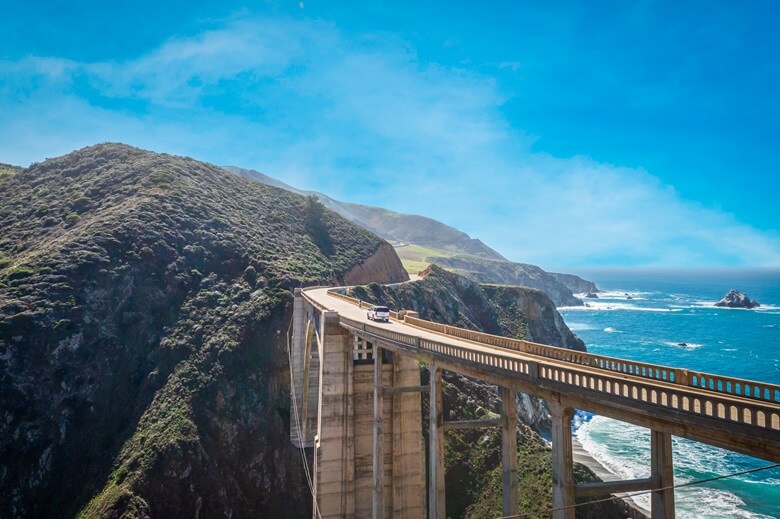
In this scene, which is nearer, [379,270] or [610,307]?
[379,270]

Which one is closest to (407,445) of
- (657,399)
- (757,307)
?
(657,399)

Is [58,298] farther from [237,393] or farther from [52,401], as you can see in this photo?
[237,393]

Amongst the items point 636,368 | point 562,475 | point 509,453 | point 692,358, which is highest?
point 636,368

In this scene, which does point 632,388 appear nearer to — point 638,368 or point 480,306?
point 638,368

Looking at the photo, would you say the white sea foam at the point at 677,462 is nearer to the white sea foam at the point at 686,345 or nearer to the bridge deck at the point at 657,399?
the bridge deck at the point at 657,399

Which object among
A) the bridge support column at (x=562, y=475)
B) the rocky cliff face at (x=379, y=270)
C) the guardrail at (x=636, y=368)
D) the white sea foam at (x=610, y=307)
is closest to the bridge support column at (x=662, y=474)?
the bridge support column at (x=562, y=475)
